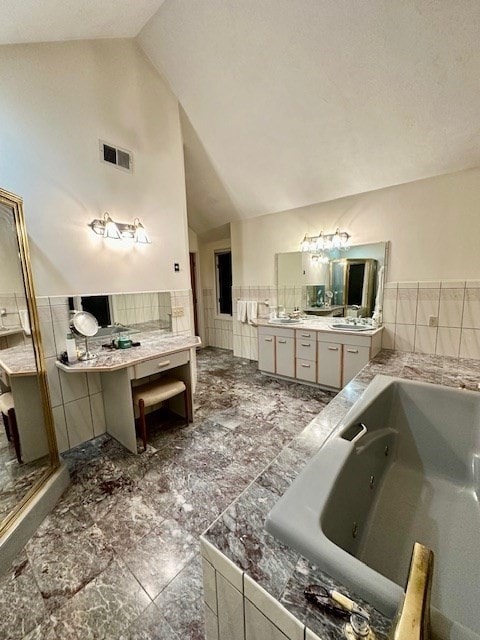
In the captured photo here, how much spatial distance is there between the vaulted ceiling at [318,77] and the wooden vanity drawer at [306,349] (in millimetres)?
1772

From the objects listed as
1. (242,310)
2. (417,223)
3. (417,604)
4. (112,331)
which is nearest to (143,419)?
(112,331)

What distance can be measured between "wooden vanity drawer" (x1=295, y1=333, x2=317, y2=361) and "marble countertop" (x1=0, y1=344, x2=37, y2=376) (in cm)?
256

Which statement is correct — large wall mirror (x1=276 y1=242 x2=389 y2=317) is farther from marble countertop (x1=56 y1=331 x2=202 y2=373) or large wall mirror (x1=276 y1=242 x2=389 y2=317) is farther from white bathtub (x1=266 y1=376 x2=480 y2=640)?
marble countertop (x1=56 y1=331 x2=202 y2=373)

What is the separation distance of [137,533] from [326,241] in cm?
330

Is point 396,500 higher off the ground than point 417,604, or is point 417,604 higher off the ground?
point 417,604

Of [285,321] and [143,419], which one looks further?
[285,321]

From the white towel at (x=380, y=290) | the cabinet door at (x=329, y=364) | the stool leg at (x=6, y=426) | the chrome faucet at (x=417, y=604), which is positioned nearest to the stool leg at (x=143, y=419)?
the stool leg at (x=6, y=426)

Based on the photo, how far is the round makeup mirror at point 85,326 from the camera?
2.05m

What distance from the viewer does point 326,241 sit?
10.9ft

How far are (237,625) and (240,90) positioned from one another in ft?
10.8

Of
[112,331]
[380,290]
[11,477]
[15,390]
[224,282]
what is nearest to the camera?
[11,477]

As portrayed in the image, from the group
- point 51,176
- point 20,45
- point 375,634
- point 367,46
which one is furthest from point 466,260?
point 20,45

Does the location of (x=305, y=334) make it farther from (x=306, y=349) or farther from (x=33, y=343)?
(x=33, y=343)

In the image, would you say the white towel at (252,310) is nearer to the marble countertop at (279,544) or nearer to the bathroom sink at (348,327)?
the bathroom sink at (348,327)
